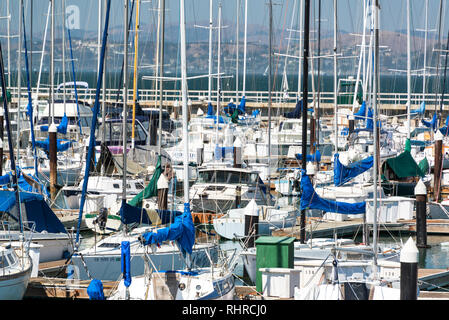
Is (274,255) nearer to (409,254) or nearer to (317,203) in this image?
(317,203)

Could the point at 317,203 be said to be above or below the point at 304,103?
below

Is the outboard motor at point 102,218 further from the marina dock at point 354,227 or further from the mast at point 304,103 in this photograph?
the mast at point 304,103

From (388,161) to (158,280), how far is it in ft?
50.9

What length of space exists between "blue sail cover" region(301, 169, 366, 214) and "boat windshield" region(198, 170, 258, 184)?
7.52m

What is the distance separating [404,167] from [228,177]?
19.9ft

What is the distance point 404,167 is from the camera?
30.9 m

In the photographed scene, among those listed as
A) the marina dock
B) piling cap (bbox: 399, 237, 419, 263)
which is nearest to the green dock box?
piling cap (bbox: 399, 237, 419, 263)

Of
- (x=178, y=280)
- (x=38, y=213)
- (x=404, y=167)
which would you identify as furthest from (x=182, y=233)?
(x=404, y=167)

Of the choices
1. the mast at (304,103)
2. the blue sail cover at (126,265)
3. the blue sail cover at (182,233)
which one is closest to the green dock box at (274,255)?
the blue sail cover at (182,233)

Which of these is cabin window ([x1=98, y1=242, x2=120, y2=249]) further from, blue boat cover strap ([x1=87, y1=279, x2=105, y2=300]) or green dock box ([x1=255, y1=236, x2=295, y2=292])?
blue boat cover strap ([x1=87, y1=279, x2=105, y2=300])

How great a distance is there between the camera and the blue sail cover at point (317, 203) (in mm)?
22469

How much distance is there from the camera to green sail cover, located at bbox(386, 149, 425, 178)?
30786 mm

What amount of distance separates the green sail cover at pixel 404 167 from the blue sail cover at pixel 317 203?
7711mm
